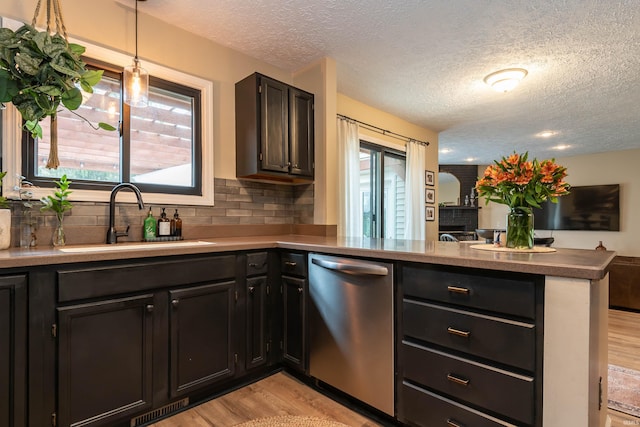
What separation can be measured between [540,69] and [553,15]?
3.09 ft

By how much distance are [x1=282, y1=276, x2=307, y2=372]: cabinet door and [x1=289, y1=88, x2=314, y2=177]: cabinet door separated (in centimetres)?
105

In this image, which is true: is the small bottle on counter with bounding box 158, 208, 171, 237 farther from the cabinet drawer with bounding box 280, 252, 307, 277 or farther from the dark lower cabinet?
the cabinet drawer with bounding box 280, 252, 307, 277

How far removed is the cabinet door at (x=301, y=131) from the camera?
2.79 m

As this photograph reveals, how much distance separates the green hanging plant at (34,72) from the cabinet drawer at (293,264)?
4.71 ft

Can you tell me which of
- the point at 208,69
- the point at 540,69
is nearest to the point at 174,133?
the point at 208,69

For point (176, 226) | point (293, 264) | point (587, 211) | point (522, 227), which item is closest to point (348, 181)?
point (293, 264)

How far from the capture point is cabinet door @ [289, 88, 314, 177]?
2789mm

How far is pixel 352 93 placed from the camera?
3648 mm

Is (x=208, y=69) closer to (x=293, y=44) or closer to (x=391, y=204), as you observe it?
(x=293, y=44)

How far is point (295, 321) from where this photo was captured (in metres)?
2.12

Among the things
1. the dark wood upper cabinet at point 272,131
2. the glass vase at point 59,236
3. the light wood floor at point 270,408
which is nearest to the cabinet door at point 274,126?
the dark wood upper cabinet at point 272,131

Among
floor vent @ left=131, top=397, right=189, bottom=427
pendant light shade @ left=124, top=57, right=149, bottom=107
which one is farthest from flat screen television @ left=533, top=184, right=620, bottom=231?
pendant light shade @ left=124, top=57, right=149, bottom=107

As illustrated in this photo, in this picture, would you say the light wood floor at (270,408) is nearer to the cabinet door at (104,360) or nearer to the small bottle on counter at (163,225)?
the cabinet door at (104,360)

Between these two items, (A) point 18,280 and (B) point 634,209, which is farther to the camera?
(B) point 634,209
